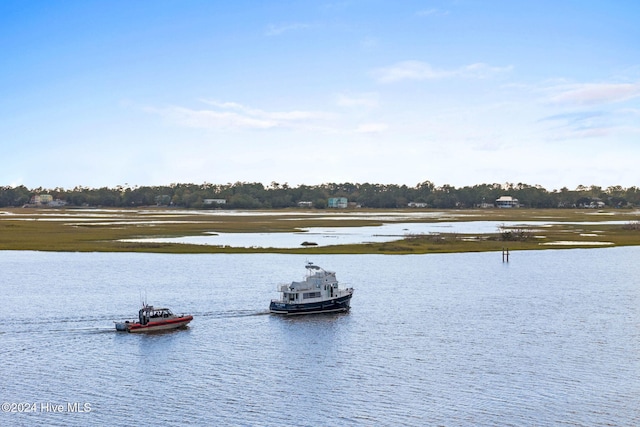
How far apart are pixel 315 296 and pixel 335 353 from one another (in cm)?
1527

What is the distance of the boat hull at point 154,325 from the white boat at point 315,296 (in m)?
8.83

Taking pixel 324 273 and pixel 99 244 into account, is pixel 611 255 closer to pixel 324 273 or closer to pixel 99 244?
pixel 324 273

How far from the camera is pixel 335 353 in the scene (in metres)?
47.9

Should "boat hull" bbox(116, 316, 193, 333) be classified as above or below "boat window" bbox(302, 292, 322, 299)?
below

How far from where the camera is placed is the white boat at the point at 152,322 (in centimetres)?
5369

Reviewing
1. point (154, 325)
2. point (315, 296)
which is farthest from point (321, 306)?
point (154, 325)

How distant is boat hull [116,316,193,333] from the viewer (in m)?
53.6

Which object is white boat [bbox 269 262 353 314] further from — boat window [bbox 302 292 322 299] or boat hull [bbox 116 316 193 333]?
boat hull [bbox 116 316 193 333]

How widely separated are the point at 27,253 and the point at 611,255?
264 feet

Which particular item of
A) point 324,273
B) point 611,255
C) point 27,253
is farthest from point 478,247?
point 27,253

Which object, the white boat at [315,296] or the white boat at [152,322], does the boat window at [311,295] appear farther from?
the white boat at [152,322]

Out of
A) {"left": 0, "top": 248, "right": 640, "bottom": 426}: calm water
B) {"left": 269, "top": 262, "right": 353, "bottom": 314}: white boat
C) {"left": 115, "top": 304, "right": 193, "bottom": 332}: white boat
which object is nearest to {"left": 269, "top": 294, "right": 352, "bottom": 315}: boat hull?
{"left": 269, "top": 262, "right": 353, "bottom": 314}: white boat

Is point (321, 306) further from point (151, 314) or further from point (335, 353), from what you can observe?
point (335, 353)

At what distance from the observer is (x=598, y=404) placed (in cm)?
3666
